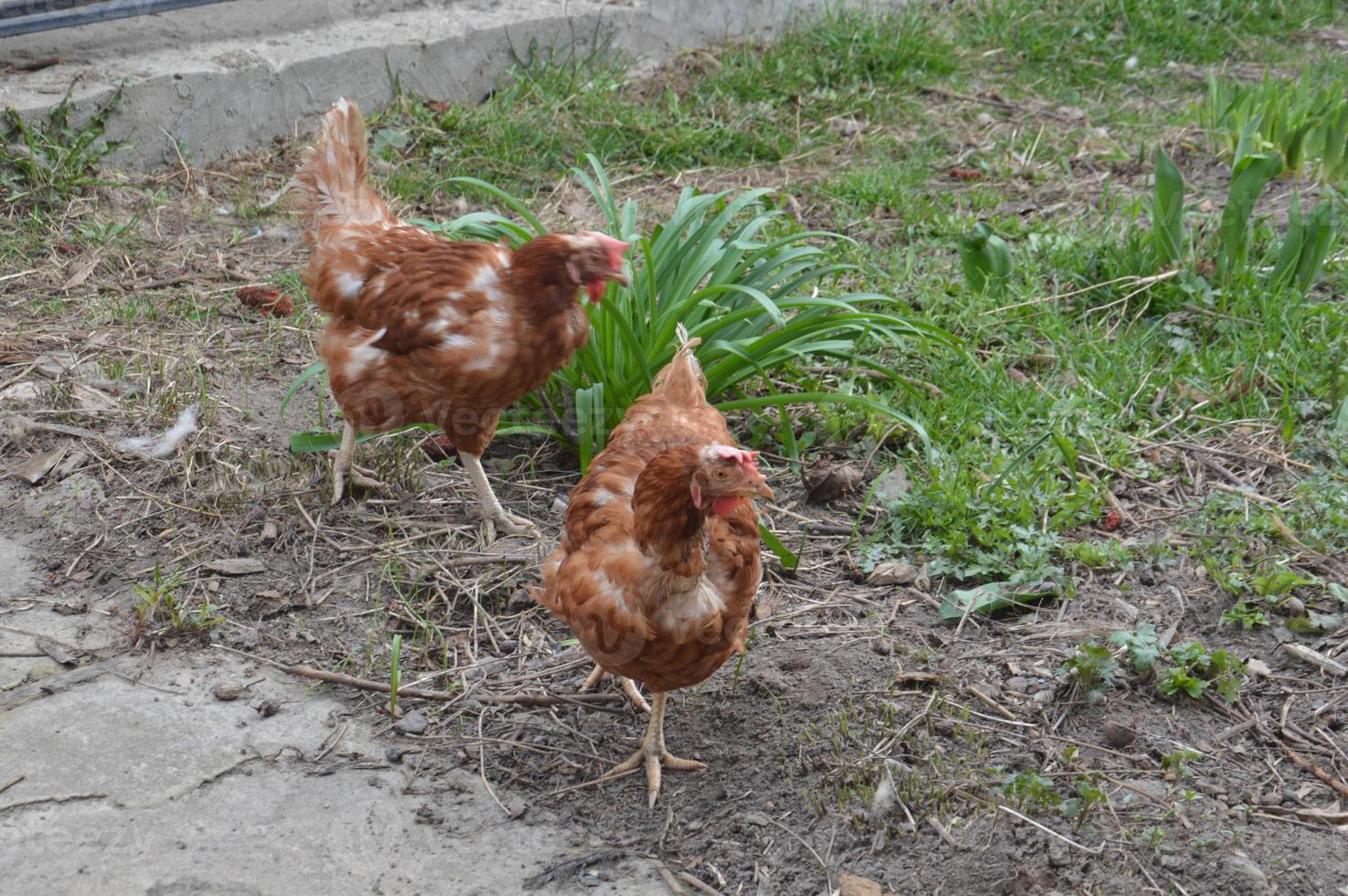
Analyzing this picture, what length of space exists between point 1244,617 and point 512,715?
1.89 meters

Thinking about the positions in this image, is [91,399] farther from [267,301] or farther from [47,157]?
[47,157]

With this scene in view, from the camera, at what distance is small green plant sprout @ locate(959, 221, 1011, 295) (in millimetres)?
4730

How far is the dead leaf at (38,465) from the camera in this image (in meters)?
3.83

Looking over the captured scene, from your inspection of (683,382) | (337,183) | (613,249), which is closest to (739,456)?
(683,382)

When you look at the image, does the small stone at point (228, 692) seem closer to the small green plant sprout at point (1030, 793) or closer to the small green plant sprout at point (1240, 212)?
the small green plant sprout at point (1030, 793)

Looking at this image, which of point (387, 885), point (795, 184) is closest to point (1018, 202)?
point (795, 184)

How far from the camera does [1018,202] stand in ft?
19.0

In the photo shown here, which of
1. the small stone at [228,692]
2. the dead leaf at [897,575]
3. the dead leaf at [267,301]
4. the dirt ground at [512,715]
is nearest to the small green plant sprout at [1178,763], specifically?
the dirt ground at [512,715]

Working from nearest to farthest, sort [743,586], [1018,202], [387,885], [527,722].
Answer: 1. [387,885]
2. [743,586]
3. [527,722]
4. [1018,202]

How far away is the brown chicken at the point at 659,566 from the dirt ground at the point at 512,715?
250 millimetres

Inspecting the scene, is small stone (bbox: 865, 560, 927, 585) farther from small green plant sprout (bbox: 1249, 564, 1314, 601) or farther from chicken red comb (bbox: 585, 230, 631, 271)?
chicken red comb (bbox: 585, 230, 631, 271)

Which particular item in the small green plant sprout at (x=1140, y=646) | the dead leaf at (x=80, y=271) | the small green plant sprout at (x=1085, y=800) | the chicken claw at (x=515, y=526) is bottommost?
the chicken claw at (x=515, y=526)

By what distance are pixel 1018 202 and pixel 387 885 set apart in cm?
451

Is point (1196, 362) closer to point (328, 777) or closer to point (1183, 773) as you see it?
point (1183, 773)
